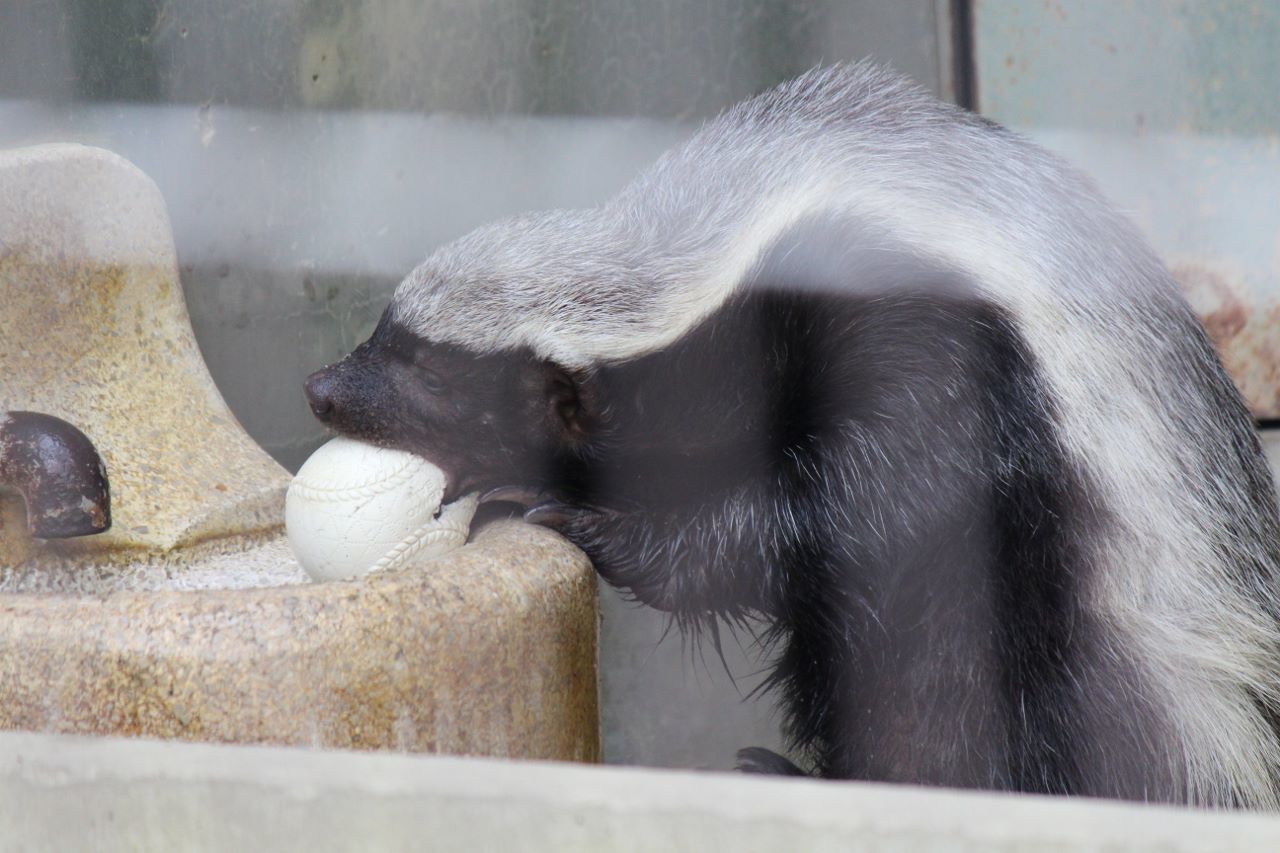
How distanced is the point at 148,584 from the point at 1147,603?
116cm

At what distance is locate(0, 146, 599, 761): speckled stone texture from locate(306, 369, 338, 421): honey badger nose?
0.22 meters

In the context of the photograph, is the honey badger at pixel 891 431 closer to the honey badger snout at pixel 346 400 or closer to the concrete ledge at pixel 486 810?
the honey badger snout at pixel 346 400

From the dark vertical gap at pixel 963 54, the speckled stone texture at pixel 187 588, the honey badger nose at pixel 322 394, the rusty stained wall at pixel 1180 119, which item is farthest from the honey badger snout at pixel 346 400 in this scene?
the dark vertical gap at pixel 963 54

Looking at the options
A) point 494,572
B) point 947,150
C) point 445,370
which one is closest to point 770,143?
point 947,150

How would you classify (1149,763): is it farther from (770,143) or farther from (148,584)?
(148,584)

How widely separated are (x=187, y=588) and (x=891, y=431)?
75cm

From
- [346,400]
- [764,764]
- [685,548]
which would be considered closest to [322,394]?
[346,400]

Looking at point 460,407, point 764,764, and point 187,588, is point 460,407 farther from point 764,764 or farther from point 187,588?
point 764,764

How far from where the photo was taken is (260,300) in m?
1.94

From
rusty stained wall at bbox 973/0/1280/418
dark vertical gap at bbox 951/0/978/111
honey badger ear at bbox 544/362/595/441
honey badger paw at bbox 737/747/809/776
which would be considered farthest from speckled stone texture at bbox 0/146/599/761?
dark vertical gap at bbox 951/0/978/111

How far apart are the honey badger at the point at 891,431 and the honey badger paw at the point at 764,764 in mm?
102

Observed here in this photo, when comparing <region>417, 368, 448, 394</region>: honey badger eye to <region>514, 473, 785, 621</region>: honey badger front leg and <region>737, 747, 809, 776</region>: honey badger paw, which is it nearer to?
<region>514, 473, 785, 621</region>: honey badger front leg

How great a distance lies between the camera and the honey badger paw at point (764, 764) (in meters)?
1.63

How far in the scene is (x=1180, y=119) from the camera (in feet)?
5.57
